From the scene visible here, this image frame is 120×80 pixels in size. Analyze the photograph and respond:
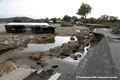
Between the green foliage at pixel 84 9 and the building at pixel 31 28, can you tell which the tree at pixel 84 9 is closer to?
the green foliage at pixel 84 9

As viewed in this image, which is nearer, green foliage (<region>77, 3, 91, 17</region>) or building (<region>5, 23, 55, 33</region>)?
building (<region>5, 23, 55, 33</region>)

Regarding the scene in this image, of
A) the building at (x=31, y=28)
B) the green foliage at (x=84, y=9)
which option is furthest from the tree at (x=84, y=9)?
the building at (x=31, y=28)

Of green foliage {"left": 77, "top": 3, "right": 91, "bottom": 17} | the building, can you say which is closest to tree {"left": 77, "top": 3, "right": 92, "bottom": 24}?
green foliage {"left": 77, "top": 3, "right": 91, "bottom": 17}

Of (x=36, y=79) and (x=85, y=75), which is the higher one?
(x=85, y=75)

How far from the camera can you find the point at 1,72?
6.22 metres

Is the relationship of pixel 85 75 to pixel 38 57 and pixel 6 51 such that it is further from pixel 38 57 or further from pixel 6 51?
pixel 6 51

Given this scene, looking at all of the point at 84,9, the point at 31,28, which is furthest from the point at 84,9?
the point at 31,28

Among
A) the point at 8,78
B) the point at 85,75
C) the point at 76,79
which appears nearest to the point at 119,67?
the point at 85,75

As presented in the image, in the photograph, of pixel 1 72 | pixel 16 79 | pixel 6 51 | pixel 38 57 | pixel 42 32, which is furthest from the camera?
pixel 42 32

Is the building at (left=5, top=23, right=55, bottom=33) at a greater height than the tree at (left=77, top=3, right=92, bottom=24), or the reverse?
the tree at (left=77, top=3, right=92, bottom=24)

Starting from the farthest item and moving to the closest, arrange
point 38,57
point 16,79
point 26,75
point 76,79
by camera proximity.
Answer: point 38,57 < point 26,75 < point 16,79 < point 76,79

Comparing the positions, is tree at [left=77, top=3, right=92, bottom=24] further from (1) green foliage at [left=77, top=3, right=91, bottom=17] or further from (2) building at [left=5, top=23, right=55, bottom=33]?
(2) building at [left=5, top=23, right=55, bottom=33]

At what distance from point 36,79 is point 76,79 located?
2200 millimetres

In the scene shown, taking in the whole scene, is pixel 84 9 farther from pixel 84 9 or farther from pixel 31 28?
pixel 31 28
